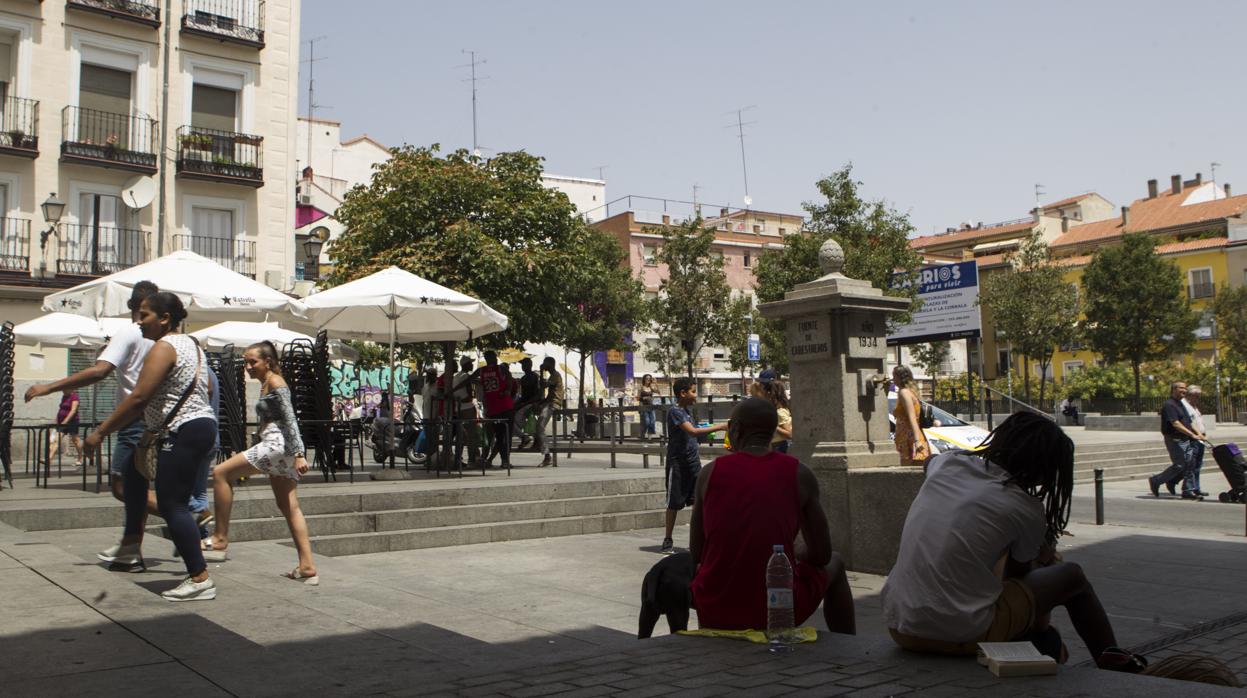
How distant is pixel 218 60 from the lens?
97.9ft

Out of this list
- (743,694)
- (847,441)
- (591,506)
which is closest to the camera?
(743,694)

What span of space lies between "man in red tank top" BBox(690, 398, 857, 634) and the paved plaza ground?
18 centimetres

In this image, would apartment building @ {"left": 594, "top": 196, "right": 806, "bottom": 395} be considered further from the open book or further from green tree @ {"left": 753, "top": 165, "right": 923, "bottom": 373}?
the open book

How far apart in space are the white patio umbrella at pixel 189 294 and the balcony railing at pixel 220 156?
18.6 metres

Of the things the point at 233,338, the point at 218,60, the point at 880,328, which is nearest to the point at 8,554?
the point at 880,328

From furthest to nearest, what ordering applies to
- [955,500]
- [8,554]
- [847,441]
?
[847,441] < [8,554] < [955,500]

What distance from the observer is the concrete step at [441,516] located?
355 inches

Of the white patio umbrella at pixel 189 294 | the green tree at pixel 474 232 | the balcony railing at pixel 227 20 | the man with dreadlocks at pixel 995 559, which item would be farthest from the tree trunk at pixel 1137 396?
the man with dreadlocks at pixel 995 559

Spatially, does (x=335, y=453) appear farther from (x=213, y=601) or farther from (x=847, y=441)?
(x=213, y=601)

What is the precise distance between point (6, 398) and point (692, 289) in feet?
116

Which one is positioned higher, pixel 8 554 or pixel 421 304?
pixel 421 304

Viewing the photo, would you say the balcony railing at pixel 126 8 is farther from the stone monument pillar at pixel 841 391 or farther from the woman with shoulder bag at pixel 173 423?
the woman with shoulder bag at pixel 173 423

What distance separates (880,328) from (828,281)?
2.38ft

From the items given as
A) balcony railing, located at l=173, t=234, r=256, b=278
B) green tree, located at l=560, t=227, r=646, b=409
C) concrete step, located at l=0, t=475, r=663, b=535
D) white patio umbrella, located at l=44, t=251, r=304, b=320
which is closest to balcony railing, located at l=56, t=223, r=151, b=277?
balcony railing, located at l=173, t=234, r=256, b=278
